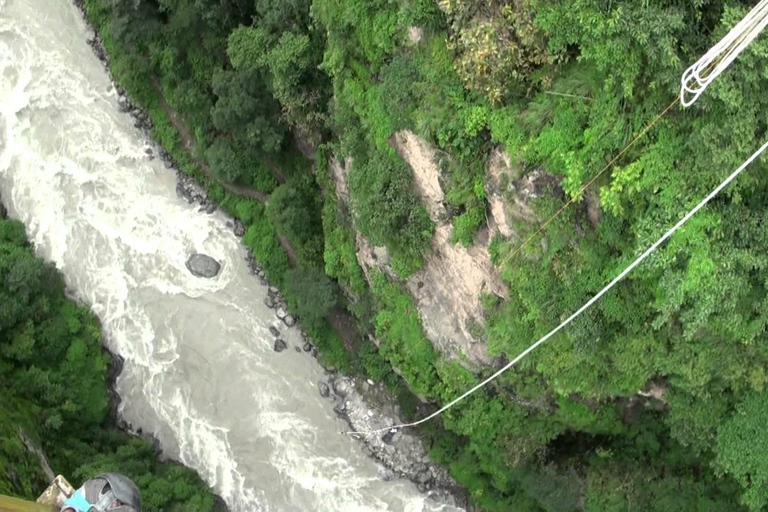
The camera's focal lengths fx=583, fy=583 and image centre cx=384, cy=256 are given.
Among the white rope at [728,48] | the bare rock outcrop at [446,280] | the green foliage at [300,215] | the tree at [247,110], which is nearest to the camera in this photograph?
the white rope at [728,48]

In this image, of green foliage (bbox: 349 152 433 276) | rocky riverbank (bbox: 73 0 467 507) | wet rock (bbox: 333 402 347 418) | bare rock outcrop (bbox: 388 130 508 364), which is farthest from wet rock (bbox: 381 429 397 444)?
green foliage (bbox: 349 152 433 276)

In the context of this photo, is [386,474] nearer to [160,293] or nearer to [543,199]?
[160,293]

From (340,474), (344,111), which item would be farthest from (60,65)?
(340,474)

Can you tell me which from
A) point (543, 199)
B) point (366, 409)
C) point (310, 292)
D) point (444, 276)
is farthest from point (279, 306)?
point (543, 199)

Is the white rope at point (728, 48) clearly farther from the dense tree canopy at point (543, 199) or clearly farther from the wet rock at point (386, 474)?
the wet rock at point (386, 474)

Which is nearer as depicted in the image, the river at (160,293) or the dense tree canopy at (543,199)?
the dense tree canopy at (543,199)

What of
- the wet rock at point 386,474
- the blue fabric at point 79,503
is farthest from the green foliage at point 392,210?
the blue fabric at point 79,503

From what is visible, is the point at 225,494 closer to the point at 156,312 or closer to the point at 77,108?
the point at 156,312

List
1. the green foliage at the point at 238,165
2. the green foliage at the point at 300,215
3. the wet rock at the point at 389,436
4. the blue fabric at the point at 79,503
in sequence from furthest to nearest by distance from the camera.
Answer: the green foliage at the point at 238,165 < the wet rock at the point at 389,436 < the green foliage at the point at 300,215 < the blue fabric at the point at 79,503
